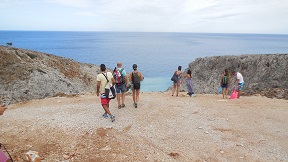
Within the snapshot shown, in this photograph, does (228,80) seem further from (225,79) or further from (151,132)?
(151,132)

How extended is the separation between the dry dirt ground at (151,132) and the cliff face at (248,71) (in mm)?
19994

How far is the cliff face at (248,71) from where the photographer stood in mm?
32500

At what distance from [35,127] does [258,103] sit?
12379 mm

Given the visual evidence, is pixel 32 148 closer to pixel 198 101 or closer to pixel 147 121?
pixel 147 121

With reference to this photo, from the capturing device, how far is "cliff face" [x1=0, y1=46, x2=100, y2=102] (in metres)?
26.5

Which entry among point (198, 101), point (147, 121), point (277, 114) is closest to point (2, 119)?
point (147, 121)

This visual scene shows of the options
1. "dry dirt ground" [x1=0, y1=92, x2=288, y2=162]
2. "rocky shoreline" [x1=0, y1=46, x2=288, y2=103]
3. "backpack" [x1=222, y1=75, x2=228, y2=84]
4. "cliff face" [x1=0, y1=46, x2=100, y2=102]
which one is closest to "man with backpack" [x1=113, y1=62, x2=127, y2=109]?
"dry dirt ground" [x1=0, y1=92, x2=288, y2=162]

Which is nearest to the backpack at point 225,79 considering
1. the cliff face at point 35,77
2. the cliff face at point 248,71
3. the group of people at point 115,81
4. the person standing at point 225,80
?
the person standing at point 225,80

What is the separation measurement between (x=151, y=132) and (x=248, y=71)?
1289 inches

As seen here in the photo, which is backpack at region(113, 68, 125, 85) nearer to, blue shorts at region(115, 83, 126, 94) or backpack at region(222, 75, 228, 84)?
blue shorts at region(115, 83, 126, 94)

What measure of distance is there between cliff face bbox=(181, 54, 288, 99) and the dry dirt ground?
65.6 feet

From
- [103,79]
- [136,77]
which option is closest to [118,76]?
[136,77]

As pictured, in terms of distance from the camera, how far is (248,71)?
37281mm

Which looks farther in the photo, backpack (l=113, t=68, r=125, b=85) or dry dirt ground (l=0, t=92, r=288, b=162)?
backpack (l=113, t=68, r=125, b=85)
